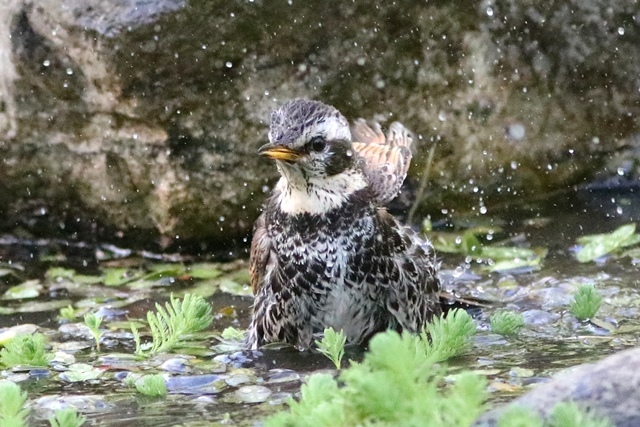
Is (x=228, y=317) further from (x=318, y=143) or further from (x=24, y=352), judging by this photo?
(x=24, y=352)

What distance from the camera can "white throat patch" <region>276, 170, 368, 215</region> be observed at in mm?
5633

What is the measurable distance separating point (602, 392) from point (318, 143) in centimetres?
276

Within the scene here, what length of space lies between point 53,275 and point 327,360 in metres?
2.84

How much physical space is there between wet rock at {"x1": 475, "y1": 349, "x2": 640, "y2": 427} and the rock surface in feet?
15.6

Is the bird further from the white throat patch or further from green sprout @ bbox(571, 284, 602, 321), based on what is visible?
green sprout @ bbox(571, 284, 602, 321)

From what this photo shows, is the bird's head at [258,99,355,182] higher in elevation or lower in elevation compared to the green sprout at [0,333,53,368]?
higher

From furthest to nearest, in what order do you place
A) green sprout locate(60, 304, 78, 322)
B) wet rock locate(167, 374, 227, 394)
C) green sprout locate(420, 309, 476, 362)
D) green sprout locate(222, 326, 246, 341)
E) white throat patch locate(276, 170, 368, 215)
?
green sprout locate(60, 304, 78, 322)
green sprout locate(222, 326, 246, 341)
white throat patch locate(276, 170, 368, 215)
wet rock locate(167, 374, 227, 394)
green sprout locate(420, 309, 476, 362)

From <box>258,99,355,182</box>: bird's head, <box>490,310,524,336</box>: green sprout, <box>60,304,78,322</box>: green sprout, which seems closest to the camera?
<box>490,310,524,336</box>: green sprout

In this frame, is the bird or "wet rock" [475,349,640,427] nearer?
"wet rock" [475,349,640,427]

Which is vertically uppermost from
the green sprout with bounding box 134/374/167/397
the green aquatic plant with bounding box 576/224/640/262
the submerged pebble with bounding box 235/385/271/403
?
the green aquatic plant with bounding box 576/224/640/262

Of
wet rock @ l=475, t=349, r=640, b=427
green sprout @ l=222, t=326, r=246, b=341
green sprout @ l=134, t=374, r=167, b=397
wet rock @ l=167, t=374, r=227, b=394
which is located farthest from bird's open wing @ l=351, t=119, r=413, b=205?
wet rock @ l=475, t=349, r=640, b=427

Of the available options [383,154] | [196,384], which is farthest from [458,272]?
[196,384]

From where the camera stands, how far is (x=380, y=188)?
20.3 feet

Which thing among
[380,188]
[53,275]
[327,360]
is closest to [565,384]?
[327,360]
